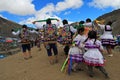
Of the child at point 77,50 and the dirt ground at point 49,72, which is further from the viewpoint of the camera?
the child at point 77,50

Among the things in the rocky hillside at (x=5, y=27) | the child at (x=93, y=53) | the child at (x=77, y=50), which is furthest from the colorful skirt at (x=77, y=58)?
the rocky hillside at (x=5, y=27)

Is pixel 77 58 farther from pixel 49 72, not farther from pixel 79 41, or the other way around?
pixel 49 72

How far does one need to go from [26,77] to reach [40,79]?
781 millimetres

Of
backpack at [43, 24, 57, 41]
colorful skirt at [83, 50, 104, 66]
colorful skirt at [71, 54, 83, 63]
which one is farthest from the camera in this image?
backpack at [43, 24, 57, 41]

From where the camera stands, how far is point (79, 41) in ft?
30.0

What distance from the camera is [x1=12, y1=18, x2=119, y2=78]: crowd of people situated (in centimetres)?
855

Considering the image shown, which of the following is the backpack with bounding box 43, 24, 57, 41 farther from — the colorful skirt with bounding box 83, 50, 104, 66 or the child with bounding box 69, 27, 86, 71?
the colorful skirt with bounding box 83, 50, 104, 66

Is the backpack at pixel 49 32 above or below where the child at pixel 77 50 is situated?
above

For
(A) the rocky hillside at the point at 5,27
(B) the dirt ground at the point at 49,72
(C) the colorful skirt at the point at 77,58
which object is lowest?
(B) the dirt ground at the point at 49,72

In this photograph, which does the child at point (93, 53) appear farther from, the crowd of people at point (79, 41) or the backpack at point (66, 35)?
the backpack at point (66, 35)

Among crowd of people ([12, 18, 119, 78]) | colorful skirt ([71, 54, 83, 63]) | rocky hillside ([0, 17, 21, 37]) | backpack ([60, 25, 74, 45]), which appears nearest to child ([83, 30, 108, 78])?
crowd of people ([12, 18, 119, 78])

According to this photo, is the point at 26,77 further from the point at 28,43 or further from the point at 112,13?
the point at 112,13

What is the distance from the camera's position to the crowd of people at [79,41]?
8.55 meters

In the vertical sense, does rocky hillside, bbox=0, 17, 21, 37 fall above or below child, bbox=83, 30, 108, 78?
above
